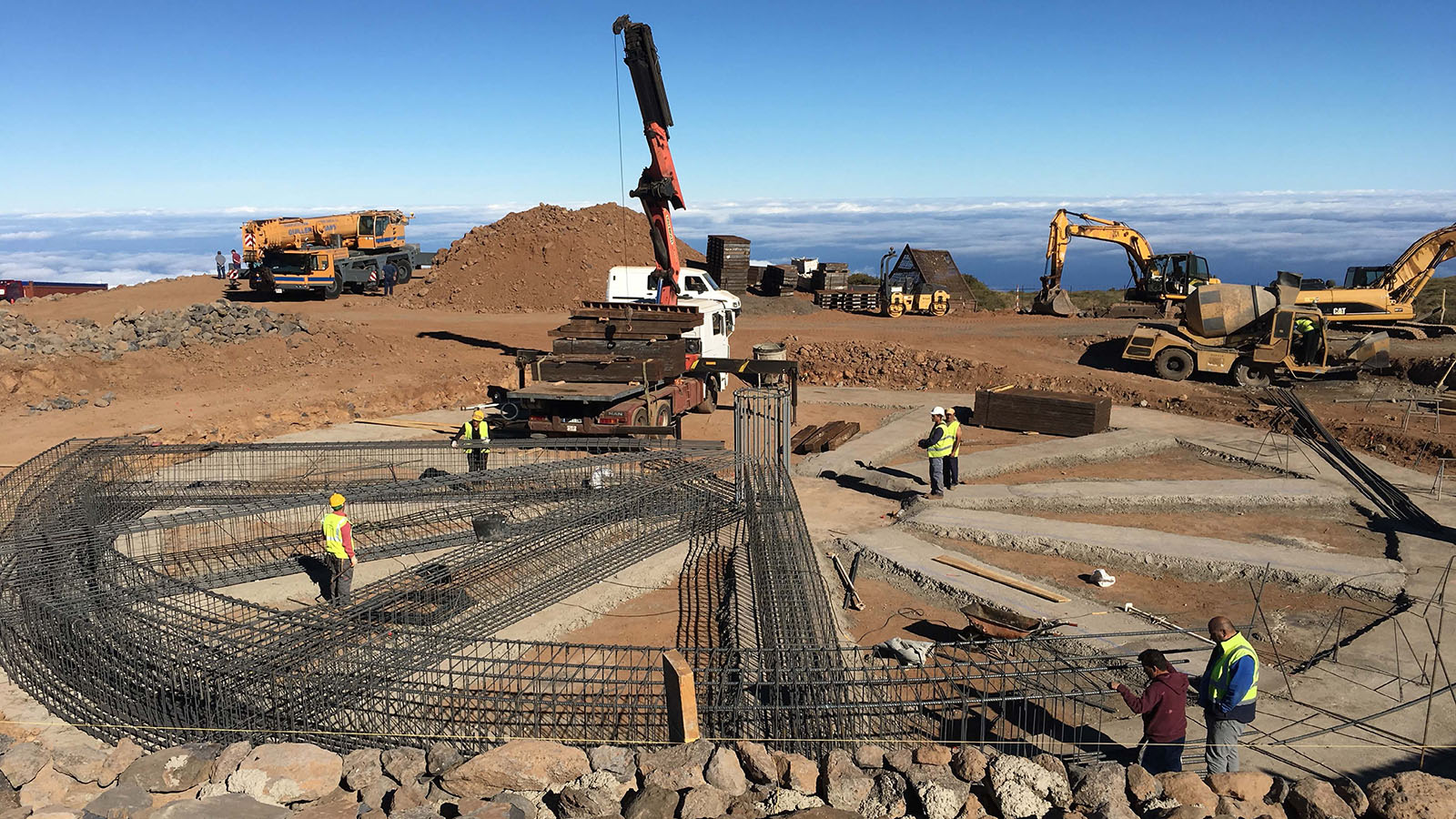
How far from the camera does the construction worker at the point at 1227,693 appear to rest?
239 inches

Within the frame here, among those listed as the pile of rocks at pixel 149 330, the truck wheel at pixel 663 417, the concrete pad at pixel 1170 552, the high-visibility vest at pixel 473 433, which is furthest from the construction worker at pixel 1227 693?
the pile of rocks at pixel 149 330

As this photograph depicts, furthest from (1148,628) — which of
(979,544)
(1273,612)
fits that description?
(979,544)

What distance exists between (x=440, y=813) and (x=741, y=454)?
744 cm

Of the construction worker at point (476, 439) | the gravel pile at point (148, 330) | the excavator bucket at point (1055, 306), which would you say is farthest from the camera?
the excavator bucket at point (1055, 306)

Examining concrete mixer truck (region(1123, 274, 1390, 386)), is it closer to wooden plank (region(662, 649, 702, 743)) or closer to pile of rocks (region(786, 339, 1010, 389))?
pile of rocks (region(786, 339, 1010, 389))

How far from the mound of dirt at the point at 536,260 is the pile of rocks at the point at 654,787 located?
30460mm

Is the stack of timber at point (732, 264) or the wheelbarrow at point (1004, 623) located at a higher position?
the stack of timber at point (732, 264)

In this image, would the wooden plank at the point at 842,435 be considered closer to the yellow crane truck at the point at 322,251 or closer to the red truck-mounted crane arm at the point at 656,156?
the red truck-mounted crane arm at the point at 656,156

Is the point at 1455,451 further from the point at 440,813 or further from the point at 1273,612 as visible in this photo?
the point at 440,813

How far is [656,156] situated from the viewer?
2180 centimetres

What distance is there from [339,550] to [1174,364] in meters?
20.1

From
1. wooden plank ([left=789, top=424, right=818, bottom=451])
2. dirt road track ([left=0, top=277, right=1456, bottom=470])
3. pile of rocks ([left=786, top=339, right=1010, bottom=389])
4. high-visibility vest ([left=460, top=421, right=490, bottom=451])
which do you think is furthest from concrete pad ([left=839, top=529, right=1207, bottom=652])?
pile of rocks ([left=786, top=339, right=1010, bottom=389])

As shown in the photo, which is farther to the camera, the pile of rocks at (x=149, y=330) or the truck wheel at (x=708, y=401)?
the pile of rocks at (x=149, y=330)

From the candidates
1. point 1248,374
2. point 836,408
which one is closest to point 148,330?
point 836,408
